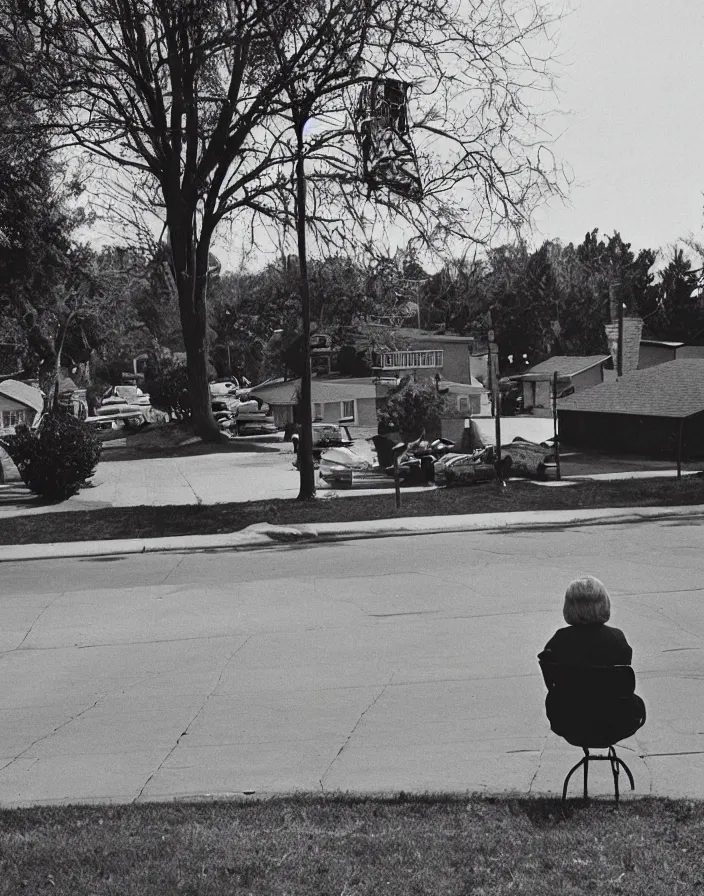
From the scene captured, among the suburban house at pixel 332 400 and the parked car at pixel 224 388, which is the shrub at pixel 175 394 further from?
the parked car at pixel 224 388

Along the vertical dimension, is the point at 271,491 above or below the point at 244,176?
below

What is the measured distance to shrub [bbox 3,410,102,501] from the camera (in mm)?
28031

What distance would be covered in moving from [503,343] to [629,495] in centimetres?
7530

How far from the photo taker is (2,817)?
678cm

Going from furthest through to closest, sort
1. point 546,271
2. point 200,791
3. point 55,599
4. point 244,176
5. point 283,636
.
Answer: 1. point 546,271
2. point 244,176
3. point 55,599
4. point 283,636
5. point 200,791

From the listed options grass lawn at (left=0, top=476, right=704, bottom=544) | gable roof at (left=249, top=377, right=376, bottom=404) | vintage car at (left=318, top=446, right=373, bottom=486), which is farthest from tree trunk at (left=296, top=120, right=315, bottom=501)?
gable roof at (left=249, top=377, right=376, bottom=404)

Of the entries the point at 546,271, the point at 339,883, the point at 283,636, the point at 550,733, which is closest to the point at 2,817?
the point at 339,883

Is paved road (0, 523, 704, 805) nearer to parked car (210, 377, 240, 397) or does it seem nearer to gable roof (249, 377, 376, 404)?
gable roof (249, 377, 376, 404)

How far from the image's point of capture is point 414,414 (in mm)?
42688

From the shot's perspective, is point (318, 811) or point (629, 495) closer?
point (318, 811)

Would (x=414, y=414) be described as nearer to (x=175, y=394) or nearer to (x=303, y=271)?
(x=303, y=271)

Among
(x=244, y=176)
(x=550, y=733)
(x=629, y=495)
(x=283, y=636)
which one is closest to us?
(x=550, y=733)

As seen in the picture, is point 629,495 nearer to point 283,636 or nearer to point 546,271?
point 283,636

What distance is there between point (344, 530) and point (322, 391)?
4006 cm
